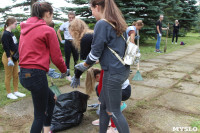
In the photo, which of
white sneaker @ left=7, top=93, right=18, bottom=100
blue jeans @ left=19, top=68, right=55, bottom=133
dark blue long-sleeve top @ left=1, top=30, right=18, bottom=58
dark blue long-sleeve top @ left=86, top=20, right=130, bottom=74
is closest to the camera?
dark blue long-sleeve top @ left=86, top=20, right=130, bottom=74

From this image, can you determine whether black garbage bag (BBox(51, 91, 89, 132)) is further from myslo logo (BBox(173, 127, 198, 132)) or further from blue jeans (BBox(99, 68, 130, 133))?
myslo logo (BBox(173, 127, 198, 132))

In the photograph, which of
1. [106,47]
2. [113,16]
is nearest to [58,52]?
[106,47]

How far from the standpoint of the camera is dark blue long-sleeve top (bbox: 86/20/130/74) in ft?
6.14

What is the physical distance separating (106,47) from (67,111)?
1.32m

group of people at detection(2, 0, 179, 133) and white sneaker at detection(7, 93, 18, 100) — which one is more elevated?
group of people at detection(2, 0, 179, 133)

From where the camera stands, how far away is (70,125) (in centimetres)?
284

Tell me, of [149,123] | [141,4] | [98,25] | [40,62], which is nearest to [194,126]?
[149,123]

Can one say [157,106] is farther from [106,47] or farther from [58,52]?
[58,52]

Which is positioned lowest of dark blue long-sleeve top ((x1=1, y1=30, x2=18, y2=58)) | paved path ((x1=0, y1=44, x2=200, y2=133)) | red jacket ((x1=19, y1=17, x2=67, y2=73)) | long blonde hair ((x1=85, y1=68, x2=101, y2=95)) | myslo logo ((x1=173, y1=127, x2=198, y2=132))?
paved path ((x1=0, y1=44, x2=200, y2=133))

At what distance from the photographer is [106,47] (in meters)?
1.96

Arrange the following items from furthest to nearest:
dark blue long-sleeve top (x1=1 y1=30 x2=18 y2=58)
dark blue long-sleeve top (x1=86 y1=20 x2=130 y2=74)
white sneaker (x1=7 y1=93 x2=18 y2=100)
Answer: white sneaker (x1=7 y1=93 x2=18 y2=100) < dark blue long-sleeve top (x1=1 y1=30 x2=18 y2=58) < dark blue long-sleeve top (x1=86 y1=20 x2=130 y2=74)

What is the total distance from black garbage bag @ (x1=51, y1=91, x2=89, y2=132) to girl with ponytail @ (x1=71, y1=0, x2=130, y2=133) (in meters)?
0.90

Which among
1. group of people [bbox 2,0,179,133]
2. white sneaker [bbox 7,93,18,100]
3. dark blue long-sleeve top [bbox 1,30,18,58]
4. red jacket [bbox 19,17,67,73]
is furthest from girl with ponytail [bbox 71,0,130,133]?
white sneaker [bbox 7,93,18,100]

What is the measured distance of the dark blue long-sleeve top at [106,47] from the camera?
187cm
